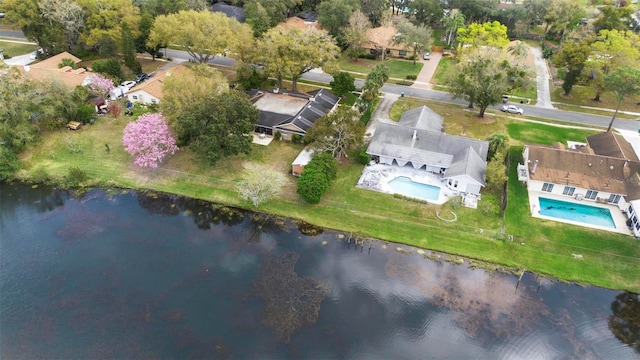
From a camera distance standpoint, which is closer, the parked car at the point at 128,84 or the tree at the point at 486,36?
the parked car at the point at 128,84

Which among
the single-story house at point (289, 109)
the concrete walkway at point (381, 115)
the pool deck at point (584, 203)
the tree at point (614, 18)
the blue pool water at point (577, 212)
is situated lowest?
the blue pool water at point (577, 212)

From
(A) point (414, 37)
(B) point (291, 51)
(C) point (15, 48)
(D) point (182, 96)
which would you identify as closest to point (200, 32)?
(B) point (291, 51)

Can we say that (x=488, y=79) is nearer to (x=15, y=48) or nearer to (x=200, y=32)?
(x=200, y=32)

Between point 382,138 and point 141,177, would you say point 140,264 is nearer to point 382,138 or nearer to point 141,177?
point 141,177

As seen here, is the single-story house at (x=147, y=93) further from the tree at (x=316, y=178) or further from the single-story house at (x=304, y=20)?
the single-story house at (x=304, y=20)

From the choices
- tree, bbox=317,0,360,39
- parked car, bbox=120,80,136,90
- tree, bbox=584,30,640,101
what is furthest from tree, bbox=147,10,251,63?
tree, bbox=584,30,640,101

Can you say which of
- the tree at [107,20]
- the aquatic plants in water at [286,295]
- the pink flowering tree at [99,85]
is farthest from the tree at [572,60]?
the tree at [107,20]

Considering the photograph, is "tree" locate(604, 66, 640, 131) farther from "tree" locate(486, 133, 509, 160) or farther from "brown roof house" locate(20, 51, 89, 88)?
"brown roof house" locate(20, 51, 89, 88)
